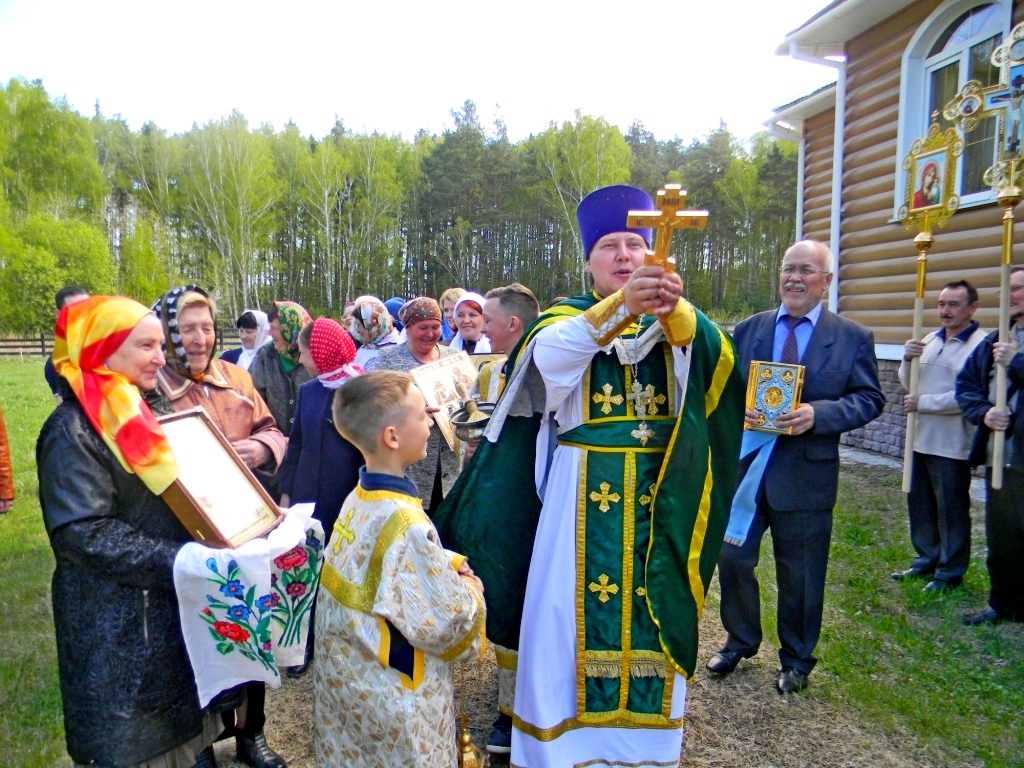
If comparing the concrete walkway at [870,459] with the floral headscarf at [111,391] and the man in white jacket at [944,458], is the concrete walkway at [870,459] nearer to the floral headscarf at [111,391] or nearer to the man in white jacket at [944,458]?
the man in white jacket at [944,458]

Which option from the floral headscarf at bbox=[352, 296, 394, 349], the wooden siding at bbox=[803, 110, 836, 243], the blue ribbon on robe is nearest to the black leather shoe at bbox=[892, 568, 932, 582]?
the blue ribbon on robe

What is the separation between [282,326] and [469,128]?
36169 millimetres

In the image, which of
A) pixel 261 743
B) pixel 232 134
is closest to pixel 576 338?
pixel 261 743

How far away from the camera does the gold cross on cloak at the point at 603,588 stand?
8.64 ft

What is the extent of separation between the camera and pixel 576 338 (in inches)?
95.7

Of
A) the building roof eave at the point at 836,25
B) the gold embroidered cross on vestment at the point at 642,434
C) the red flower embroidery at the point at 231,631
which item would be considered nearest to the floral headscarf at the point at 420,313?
the gold embroidered cross on vestment at the point at 642,434

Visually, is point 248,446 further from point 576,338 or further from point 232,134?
point 232,134

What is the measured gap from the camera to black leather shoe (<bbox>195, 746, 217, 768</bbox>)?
8.49 ft

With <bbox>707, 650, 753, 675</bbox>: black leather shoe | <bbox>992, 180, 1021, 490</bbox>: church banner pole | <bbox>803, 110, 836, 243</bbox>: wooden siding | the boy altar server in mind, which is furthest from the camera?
<bbox>803, 110, 836, 243</bbox>: wooden siding

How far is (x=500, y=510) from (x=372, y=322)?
2.45m

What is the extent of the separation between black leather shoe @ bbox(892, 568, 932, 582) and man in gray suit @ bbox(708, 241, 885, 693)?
2.09m

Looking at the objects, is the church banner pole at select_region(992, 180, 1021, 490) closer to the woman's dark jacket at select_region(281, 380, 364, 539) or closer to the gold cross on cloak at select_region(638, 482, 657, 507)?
the gold cross on cloak at select_region(638, 482, 657, 507)

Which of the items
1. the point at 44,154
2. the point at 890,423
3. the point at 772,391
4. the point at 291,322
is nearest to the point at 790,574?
the point at 772,391

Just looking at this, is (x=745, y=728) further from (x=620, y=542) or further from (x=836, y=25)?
(x=836, y=25)
